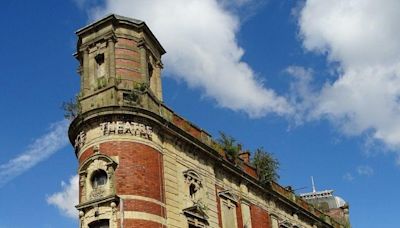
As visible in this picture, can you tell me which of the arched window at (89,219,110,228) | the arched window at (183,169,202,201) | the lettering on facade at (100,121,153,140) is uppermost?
the lettering on facade at (100,121,153,140)

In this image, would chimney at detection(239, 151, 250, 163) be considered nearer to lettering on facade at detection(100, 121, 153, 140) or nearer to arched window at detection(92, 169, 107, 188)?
lettering on facade at detection(100, 121, 153, 140)

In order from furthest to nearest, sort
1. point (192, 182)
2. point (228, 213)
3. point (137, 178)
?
point (228, 213) → point (192, 182) → point (137, 178)

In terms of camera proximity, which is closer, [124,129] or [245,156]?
[124,129]

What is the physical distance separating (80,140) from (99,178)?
92.0 inches

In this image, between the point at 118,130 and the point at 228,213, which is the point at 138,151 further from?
the point at 228,213

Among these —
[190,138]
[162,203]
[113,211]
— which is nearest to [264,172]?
[190,138]

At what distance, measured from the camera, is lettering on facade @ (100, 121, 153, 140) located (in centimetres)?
2803

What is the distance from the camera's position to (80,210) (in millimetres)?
27312

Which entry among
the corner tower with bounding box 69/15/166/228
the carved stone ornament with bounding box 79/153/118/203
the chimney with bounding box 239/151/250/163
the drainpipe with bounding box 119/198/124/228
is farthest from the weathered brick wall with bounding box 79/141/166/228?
the chimney with bounding box 239/151/250/163

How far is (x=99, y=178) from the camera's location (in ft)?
91.1

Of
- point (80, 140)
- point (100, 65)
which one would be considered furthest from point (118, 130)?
point (100, 65)

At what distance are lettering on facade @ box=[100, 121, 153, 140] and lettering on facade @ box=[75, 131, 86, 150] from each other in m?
1.18

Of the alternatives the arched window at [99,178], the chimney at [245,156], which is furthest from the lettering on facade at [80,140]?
the chimney at [245,156]

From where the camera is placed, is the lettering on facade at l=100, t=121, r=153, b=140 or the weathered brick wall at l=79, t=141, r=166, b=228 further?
the lettering on facade at l=100, t=121, r=153, b=140
